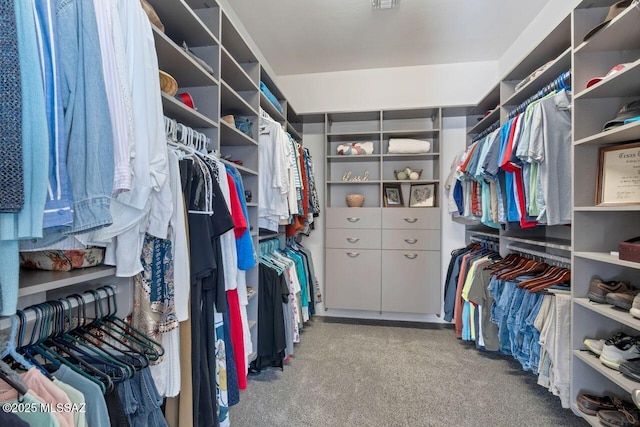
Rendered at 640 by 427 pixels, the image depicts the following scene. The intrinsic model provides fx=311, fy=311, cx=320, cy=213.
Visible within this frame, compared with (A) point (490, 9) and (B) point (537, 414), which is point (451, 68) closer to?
(A) point (490, 9)

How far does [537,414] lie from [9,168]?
2.52 metres

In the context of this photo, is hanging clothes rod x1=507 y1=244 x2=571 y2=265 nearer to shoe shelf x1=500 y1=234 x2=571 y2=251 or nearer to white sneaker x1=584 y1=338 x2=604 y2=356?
shoe shelf x1=500 y1=234 x2=571 y2=251

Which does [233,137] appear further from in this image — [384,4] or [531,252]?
[531,252]

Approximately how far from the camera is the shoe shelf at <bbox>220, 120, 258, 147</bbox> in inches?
71.2

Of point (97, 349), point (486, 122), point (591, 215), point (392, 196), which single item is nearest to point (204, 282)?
point (97, 349)

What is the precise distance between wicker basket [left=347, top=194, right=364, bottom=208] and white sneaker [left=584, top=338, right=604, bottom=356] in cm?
216

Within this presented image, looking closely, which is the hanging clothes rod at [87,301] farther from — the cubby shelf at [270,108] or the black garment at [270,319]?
the cubby shelf at [270,108]

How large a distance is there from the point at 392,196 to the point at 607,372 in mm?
2294

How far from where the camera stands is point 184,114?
4.73 ft

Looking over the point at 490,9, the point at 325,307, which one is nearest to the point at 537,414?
the point at 325,307

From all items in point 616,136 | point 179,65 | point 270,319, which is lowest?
point 270,319

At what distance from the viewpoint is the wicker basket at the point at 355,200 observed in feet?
10.9

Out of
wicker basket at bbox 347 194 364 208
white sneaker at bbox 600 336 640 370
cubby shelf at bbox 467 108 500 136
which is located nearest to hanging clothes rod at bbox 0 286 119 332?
white sneaker at bbox 600 336 640 370

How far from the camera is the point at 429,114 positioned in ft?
10.9
